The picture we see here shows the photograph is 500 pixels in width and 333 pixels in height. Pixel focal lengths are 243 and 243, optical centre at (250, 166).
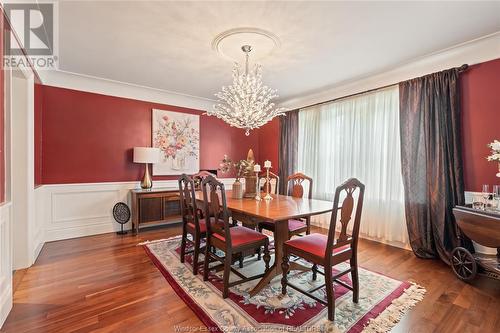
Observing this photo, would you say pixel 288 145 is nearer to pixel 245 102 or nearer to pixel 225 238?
pixel 245 102

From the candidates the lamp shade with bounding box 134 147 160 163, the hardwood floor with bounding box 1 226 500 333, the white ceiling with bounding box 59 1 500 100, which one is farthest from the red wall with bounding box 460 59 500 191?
the lamp shade with bounding box 134 147 160 163

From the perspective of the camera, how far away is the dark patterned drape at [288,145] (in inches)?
199

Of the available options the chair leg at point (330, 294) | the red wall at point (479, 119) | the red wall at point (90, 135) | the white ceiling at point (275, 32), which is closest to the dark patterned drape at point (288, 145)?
the white ceiling at point (275, 32)

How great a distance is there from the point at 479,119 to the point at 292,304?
2907mm

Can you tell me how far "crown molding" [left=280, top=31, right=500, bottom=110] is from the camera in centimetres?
267

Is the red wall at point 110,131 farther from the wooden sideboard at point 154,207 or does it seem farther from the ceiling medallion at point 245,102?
the ceiling medallion at point 245,102

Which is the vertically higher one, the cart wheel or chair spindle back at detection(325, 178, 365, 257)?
chair spindle back at detection(325, 178, 365, 257)

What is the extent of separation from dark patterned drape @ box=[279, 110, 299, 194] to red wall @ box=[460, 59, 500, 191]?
269 centimetres

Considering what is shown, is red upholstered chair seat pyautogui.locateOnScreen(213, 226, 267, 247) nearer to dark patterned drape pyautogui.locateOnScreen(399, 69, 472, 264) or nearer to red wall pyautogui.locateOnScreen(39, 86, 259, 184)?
dark patterned drape pyautogui.locateOnScreen(399, 69, 472, 264)

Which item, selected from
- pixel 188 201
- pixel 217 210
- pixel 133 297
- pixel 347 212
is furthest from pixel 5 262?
pixel 347 212

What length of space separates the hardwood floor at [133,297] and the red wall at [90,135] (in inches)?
51.2

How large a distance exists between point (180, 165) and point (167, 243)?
1.75 metres

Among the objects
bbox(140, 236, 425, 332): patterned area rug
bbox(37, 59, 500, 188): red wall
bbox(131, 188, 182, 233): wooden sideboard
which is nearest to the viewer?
bbox(140, 236, 425, 332): patterned area rug

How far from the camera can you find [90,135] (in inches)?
158
